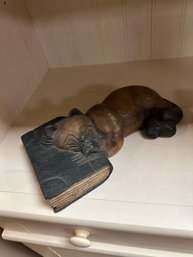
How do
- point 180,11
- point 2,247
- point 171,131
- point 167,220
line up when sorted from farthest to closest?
Answer: point 2,247, point 180,11, point 171,131, point 167,220

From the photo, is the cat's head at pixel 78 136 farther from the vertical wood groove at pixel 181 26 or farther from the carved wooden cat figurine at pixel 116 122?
the vertical wood groove at pixel 181 26

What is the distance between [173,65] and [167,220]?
525 millimetres

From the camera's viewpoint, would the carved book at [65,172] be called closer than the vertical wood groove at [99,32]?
Yes

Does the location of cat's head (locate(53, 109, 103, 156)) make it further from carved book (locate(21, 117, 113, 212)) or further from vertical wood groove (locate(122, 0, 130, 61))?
vertical wood groove (locate(122, 0, 130, 61))

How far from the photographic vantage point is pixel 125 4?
678 millimetres

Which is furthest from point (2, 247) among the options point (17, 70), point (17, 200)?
point (17, 70)

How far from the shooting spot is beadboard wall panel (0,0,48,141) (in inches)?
26.4

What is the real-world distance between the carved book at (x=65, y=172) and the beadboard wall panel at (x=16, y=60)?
250mm

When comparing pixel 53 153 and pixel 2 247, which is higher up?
pixel 53 153

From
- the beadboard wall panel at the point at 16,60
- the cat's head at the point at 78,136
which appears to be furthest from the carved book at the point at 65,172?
the beadboard wall panel at the point at 16,60

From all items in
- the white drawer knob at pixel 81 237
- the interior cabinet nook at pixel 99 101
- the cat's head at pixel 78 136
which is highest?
the cat's head at pixel 78 136

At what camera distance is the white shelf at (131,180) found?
0.40 m

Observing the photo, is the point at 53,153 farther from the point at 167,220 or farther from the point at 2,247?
the point at 2,247

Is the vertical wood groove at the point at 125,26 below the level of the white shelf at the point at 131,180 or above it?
above
